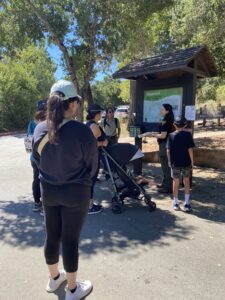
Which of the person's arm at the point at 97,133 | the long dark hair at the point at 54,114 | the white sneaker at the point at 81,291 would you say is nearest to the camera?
the long dark hair at the point at 54,114

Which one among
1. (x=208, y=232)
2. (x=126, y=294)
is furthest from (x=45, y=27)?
(x=126, y=294)

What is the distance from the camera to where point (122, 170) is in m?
5.46

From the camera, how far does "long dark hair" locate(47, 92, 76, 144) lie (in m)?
2.63

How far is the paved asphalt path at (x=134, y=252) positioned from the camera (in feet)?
10.4

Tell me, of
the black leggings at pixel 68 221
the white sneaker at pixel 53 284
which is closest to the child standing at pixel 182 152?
the white sneaker at pixel 53 284

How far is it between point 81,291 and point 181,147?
305cm

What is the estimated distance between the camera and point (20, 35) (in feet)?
30.9

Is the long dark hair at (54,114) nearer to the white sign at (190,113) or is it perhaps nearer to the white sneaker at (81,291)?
the white sneaker at (81,291)

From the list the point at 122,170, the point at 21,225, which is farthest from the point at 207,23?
the point at 21,225

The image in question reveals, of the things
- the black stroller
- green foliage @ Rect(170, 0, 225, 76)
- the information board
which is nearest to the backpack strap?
Answer: the black stroller

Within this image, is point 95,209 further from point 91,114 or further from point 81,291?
point 81,291

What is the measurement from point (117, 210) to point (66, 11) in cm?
639

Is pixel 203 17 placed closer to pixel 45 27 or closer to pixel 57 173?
pixel 45 27

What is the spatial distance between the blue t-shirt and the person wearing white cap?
9.14 ft
